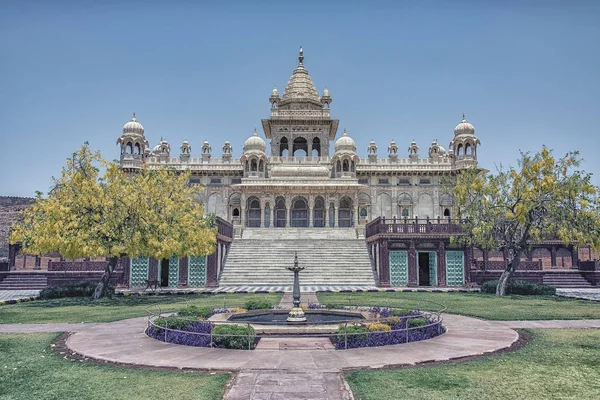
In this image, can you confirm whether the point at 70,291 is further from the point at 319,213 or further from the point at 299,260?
the point at 319,213

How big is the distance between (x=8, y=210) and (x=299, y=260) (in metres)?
55.9

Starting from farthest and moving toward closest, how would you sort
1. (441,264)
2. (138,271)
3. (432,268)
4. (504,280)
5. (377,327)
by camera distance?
(432,268)
(441,264)
(138,271)
(504,280)
(377,327)

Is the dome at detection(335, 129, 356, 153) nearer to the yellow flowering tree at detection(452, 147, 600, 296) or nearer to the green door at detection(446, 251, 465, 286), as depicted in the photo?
the green door at detection(446, 251, 465, 286)

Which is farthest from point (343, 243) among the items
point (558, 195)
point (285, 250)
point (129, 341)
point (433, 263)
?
point (129, 341)

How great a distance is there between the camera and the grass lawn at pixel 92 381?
268 inches

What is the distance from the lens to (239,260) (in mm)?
33969

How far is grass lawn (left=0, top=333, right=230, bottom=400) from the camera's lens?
6797 millimetres

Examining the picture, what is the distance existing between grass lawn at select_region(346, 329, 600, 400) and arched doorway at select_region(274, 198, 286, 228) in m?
41.7

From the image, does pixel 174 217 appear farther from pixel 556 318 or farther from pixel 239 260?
pixel 556 318

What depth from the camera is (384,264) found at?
101 feet

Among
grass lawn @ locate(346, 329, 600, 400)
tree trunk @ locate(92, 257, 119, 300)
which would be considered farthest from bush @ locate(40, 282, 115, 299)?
grass lawn @ locate(346, 329, 600, 400)

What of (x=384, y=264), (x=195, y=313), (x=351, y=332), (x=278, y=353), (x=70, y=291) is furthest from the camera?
(x=384, y=264)

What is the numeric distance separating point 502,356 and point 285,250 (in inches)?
1054

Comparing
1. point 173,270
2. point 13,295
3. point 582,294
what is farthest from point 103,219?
point 582,294
